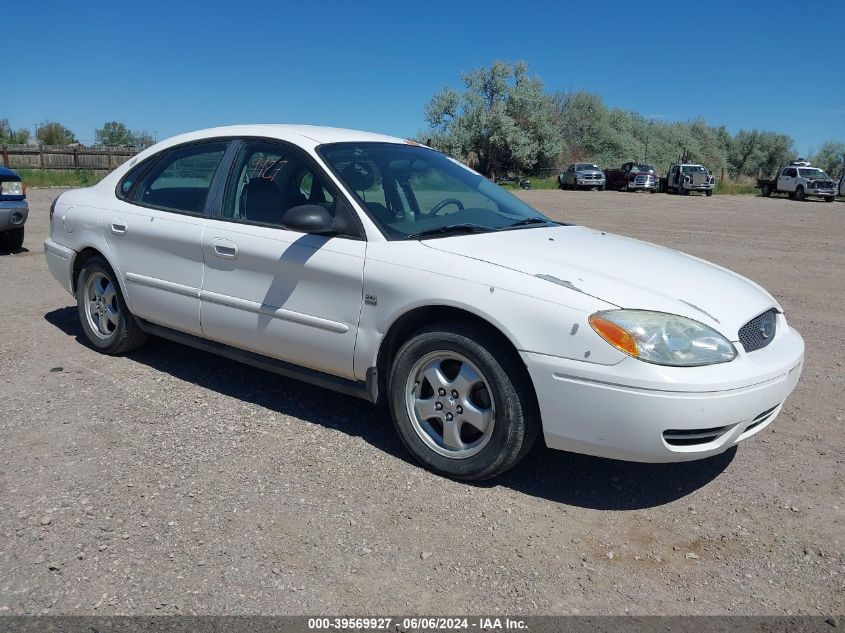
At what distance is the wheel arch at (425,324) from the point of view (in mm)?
3365

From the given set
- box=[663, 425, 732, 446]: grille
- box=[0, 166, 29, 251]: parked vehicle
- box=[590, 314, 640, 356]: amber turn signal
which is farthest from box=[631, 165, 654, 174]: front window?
box=[590, 314, 640, 356]: amber turn signal

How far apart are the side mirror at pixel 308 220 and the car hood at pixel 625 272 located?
53 cm

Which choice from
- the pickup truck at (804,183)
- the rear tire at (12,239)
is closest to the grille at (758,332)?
the rear tire at (12,239)

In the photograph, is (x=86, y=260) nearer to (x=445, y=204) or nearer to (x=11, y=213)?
(x=445, y=204)

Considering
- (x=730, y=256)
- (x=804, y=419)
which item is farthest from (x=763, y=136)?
(x=804, y=419)

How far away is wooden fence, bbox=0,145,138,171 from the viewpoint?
34.7m

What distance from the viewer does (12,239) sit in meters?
10.2

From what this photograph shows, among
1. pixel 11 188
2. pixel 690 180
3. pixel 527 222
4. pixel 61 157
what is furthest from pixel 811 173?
pixel 527 222

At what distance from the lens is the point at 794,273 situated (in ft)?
33.7

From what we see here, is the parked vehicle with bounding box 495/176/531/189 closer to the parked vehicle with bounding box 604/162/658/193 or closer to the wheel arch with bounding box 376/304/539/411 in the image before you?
the parked vehicle with bounding box 604/162/658/193

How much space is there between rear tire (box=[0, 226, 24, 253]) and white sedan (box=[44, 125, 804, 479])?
5755 millimetres

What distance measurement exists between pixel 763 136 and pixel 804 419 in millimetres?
82946

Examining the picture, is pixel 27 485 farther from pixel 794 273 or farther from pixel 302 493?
pixel 794 273

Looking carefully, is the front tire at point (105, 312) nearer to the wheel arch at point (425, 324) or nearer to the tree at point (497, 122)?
the wheel arch at point (425, 324)
